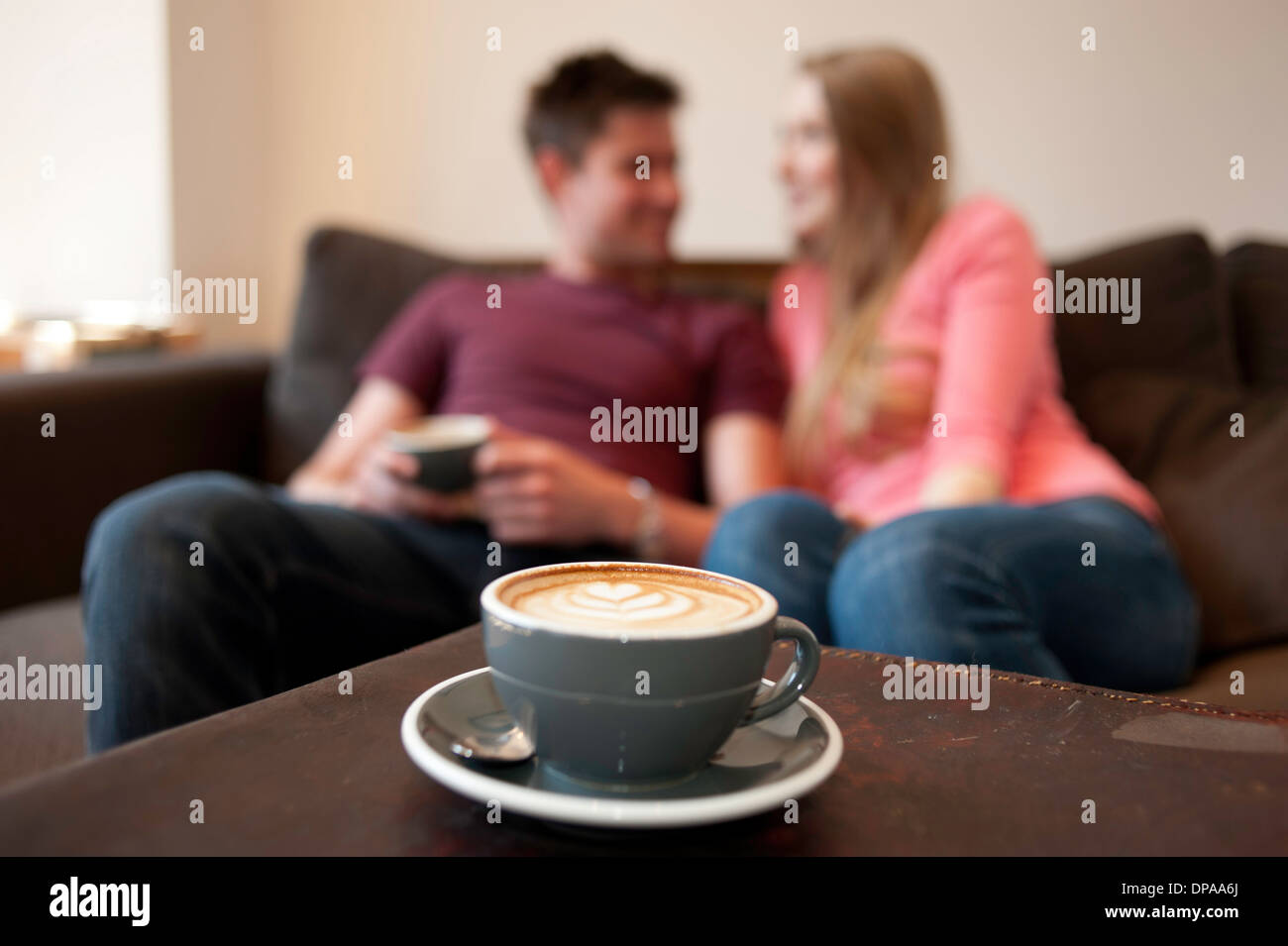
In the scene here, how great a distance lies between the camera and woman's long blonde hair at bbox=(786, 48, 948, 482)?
1379 millimetres

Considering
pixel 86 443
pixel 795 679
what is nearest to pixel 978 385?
pixel 795 679

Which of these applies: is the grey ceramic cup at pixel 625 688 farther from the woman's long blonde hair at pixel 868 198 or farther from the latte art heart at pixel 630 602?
the woman's long blonde hair at pixel 868 198

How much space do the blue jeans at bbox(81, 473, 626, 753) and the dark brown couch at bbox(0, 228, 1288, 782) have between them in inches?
4.9

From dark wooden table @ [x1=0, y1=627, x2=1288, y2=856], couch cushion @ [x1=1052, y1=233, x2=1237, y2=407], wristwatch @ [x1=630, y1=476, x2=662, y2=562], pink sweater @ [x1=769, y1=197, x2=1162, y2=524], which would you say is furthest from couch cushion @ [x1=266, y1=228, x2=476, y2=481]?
dark wooden table @ [x1=0, y1=627, x2=1288, y2=856]

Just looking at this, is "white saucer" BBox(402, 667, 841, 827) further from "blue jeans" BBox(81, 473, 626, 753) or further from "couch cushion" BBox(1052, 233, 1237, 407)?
"couch cushion" BBox(1052, 233, 1237, 407)

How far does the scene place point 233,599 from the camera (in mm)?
958

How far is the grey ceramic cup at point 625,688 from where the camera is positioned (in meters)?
0.43

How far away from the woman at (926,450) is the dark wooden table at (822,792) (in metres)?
0.31

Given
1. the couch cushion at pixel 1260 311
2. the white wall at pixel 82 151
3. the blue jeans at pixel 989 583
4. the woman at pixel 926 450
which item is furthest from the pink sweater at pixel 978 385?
the white wall at pixel 82 151

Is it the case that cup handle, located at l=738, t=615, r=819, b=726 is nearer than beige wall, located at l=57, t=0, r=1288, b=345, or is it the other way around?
cup handle, located at l=738, t=615, r=819, b=726

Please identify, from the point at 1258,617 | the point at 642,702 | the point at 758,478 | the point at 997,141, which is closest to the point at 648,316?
the point at 758,478
